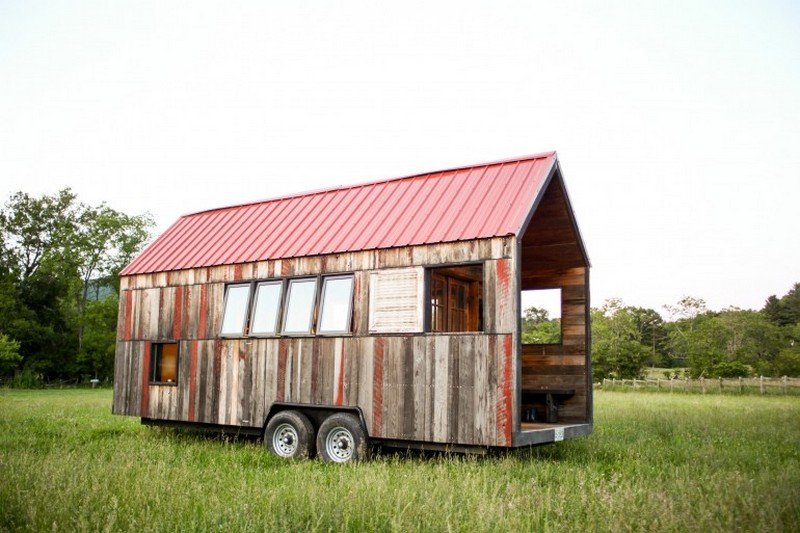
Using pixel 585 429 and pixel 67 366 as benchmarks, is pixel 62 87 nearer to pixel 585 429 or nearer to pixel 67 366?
pixel 585 429

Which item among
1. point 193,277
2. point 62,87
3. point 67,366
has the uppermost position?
point 62,87

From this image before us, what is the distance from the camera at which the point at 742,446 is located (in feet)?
43.4

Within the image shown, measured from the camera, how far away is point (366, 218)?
43.9 ft

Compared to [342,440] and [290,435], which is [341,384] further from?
[290,435]

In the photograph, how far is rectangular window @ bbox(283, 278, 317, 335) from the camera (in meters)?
13.0

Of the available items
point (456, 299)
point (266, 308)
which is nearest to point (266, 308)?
point (266, 308)

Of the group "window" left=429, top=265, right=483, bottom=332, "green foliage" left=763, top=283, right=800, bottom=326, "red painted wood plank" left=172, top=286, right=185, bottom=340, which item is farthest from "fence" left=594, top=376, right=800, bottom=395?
"green foliage" left=763, top=283, right=800, bottom=326

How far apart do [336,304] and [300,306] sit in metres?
0.87

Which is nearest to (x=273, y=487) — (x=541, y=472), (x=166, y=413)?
(x=541, y=472)

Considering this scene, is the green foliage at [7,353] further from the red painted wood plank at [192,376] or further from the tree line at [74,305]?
the red painted wood plank at [192,376]

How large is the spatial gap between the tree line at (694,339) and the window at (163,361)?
32.9 m

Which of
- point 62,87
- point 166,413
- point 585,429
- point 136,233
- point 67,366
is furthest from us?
point 136,233

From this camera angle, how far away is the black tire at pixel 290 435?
40.7 feet

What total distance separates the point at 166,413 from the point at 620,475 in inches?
378
